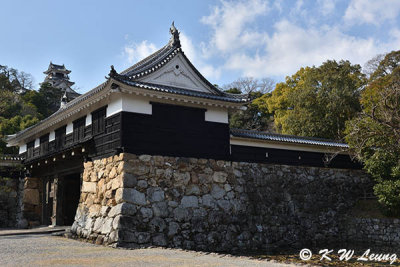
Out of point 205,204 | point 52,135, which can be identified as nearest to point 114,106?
point 205,204

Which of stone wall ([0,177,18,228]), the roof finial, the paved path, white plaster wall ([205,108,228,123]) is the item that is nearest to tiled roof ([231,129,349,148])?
white plaster wall ([205,108,228,123])

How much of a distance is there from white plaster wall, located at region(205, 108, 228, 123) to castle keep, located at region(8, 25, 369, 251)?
45 millimetres

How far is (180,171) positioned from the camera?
44.0 feet

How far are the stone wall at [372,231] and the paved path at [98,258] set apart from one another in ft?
29.7

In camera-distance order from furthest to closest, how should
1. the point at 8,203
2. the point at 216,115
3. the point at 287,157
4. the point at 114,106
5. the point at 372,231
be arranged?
the point at 8,203
the point at 287,157
the point at 372,231
the point at 216,115
the point at 114,106

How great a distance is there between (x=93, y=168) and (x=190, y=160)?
3.56 metres

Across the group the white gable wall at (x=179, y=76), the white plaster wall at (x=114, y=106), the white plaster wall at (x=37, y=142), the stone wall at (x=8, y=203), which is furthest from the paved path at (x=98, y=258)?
the stone wall at (x=8, y=203)

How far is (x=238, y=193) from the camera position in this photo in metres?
14.7

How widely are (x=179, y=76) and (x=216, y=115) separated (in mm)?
2029

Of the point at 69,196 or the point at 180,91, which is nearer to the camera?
the point at 180,91

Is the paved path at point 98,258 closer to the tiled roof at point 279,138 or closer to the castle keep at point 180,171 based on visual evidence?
the castle keep at point 180,171

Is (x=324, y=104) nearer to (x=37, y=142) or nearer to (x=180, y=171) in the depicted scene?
(x=180, y=171)

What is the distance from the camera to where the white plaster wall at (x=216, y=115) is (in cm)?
1445

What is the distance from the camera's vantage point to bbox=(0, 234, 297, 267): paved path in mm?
7926
